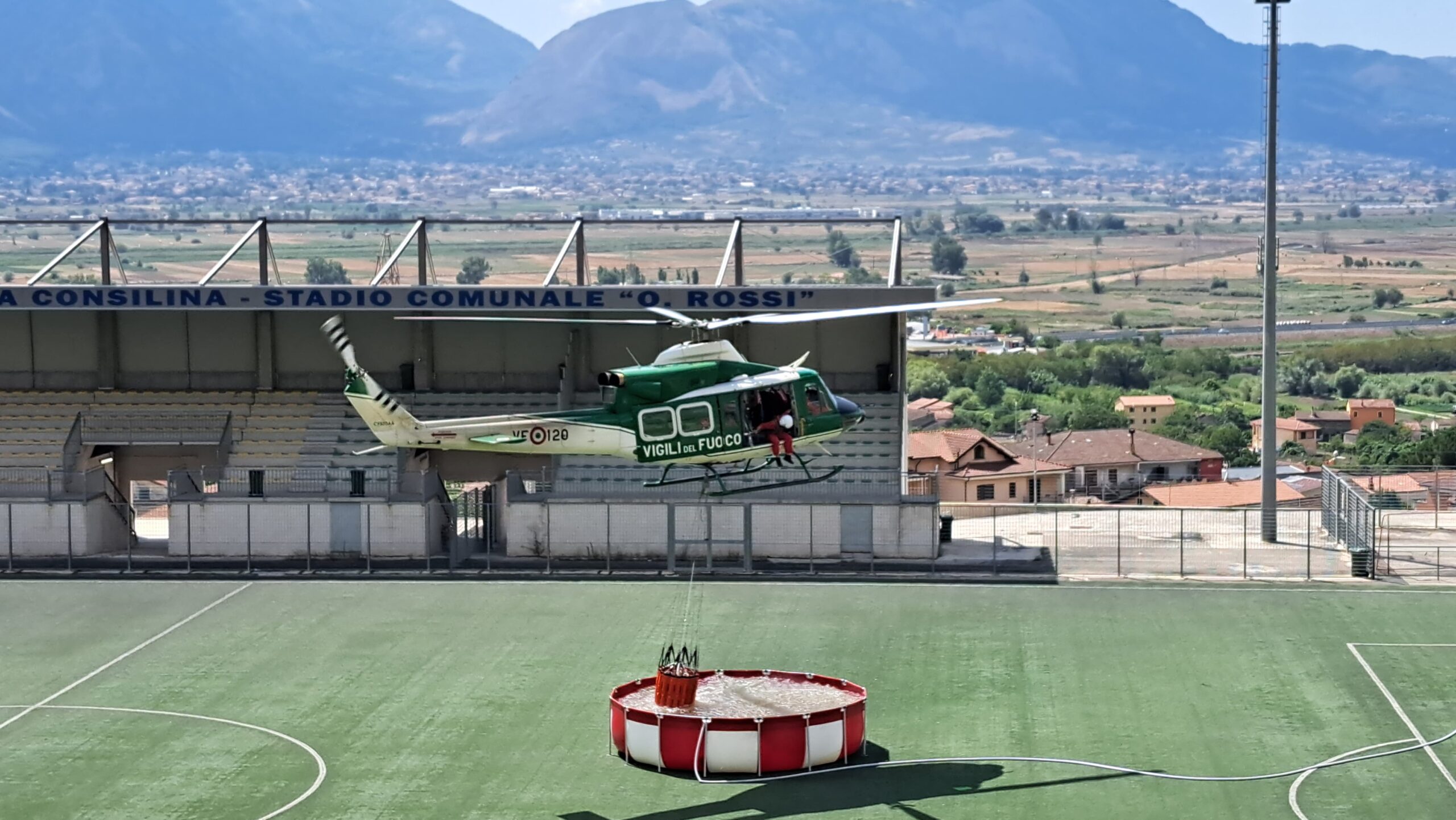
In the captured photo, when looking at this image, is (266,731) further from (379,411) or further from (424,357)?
(424,357)

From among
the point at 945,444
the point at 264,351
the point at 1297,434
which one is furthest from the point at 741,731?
the point at 1297,434

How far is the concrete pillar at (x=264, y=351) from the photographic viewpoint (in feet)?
218

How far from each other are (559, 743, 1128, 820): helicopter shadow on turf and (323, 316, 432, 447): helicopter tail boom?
8005 mm

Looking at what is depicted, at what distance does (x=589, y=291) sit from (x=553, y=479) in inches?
217

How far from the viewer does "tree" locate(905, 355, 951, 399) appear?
586 feet

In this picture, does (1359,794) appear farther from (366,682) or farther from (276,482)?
(276,482)

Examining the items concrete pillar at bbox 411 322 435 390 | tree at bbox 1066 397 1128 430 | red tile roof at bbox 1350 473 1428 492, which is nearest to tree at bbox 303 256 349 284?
tree at bbox 1066 397 1128 430

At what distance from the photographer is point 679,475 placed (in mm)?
61562

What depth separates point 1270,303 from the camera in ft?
197

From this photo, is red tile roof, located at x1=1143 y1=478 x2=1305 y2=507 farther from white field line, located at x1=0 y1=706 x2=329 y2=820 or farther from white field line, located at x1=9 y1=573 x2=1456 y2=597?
white field line, located at x1=0 y1=706 x2=329 y2=820

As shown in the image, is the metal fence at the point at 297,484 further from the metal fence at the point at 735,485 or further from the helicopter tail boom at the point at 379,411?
the helicopter tail boom at the point at 379,411

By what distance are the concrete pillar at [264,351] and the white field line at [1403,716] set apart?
34.5m

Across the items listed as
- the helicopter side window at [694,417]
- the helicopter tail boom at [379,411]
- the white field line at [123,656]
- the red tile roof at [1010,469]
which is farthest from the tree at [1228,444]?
the helicopter tail boom at [379,411]

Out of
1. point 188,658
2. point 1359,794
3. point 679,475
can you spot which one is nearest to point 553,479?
point 679,475
